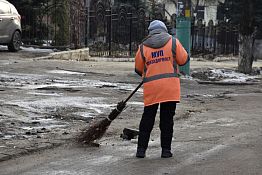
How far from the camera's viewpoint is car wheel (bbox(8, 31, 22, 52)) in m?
18.2

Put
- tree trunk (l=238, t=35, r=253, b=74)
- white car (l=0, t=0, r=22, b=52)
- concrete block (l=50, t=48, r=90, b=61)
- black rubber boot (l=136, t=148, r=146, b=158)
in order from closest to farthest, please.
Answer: black rubber boot (l=136, t=148, r=146, b=158) → white car (l=0, t=0, r=22, b=52) → tree trunk (l=238, t=35, r=253, b=74) → concrete block (l=50, t=48, r=90, b=61)

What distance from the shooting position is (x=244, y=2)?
18359 millimetres

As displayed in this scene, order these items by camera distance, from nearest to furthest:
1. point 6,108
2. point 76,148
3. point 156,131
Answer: point 76,148
point 156,131
point 6,108

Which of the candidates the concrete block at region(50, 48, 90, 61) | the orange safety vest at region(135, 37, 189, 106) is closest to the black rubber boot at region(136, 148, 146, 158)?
the orange safety vest at region(135, 37, 189, 106)

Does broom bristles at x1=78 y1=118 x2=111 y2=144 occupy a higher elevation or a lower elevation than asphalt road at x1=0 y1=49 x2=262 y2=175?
higher

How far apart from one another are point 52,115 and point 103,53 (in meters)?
15.9

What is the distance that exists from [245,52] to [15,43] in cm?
769

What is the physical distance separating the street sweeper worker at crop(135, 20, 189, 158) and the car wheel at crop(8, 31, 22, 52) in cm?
1223

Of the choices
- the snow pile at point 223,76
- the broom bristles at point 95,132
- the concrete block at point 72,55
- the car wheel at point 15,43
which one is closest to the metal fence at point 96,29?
the concrete block at point 72,55

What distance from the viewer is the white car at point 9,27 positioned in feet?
57.3

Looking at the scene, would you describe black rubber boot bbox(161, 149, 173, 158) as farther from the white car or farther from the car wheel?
the car wheel

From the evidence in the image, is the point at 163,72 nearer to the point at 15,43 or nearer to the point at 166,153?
the point at 166,153

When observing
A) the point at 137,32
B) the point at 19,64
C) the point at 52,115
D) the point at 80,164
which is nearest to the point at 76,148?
the point at 80,164

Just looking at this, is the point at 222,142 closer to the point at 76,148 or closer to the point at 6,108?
the point at 76,148
